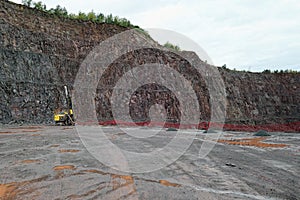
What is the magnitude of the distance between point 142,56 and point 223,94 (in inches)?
597

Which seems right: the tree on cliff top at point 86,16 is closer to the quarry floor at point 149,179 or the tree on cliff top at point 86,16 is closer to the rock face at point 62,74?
the rock face at point 62,74

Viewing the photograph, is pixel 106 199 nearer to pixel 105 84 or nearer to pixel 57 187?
pixel 57 187

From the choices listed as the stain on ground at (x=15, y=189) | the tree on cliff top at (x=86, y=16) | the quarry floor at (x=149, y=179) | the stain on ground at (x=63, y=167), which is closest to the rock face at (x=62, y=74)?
the tree on cliff top at (x=86, y=16)

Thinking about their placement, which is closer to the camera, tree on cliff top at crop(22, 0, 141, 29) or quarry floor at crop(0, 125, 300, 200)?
quarry floor at crop(0, 125, 300, 200)

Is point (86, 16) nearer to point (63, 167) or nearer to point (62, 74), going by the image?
point (62, 74)

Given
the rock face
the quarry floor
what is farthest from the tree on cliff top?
the quarry floor

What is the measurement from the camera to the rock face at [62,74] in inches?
960

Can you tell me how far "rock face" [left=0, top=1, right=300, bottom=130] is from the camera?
2438 centimetres

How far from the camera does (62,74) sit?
28.6 m

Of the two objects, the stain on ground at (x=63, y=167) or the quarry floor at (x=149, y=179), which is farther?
the stain on ground at (x=63, y=167)

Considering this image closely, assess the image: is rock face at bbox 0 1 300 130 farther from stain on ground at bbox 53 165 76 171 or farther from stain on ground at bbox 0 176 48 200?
stain on ground at bbox 0 176 48 200

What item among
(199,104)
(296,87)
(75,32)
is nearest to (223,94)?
(199,104)

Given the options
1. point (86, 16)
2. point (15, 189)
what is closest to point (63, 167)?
point (15, 189)

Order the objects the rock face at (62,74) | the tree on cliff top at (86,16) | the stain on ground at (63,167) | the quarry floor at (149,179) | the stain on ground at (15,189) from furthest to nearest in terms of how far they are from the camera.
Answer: the tree on cliff top at (86,16) < the rock face at (62,74) < the stain on ground at (63,167) < the quarry floor at (149,179) < the stain on ground at (15,189)
